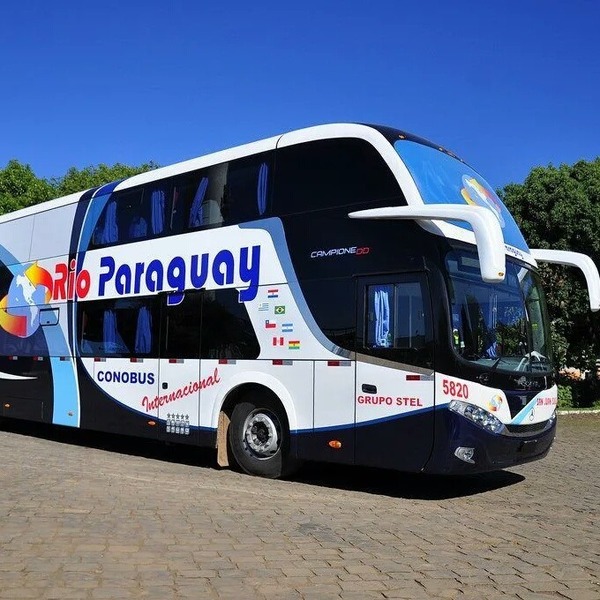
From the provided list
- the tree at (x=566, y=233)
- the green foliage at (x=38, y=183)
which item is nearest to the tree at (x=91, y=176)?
the green foliage at (x=38, y=183)

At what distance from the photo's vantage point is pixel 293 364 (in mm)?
9172

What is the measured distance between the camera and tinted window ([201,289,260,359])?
9.73m

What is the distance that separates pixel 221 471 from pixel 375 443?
2758 mm

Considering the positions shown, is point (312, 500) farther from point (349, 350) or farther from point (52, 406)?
point (52, 406)

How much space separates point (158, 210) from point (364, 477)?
500 centimetres

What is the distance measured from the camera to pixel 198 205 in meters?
10.7

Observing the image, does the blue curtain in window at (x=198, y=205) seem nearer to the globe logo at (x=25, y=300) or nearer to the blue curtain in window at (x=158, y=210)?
the blue curtain in window at (x=158, y=210)

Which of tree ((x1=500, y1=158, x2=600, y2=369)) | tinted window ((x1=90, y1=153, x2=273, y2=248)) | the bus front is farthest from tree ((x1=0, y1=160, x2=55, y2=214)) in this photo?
the bus front

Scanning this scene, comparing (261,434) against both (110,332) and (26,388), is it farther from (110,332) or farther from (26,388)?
A: (26,388)

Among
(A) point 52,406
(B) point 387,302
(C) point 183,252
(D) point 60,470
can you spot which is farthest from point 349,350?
(A) point 52,406

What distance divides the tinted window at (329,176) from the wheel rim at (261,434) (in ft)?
8.78

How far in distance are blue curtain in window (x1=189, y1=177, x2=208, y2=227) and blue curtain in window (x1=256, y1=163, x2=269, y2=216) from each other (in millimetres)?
1055

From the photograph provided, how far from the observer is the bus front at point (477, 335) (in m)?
7.76

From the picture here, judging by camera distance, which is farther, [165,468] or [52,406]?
[52,406]
